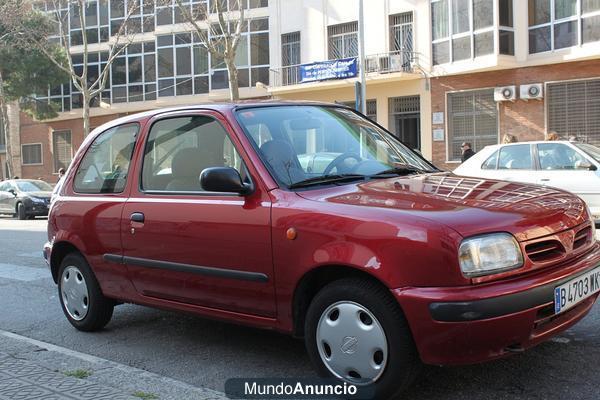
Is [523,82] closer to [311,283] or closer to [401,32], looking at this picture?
[401,32]

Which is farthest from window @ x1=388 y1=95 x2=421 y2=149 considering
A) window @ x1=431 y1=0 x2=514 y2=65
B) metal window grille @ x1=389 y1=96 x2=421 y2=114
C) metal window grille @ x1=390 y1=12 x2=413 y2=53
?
window @ x1=431 y1=0 x2=514 y2=65

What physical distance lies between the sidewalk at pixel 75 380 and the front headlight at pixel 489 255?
5.30 feet

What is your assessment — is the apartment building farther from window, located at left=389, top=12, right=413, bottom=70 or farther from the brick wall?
the brick wall

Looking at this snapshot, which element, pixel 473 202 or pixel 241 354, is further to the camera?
pixel 241 354

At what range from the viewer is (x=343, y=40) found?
2670cm

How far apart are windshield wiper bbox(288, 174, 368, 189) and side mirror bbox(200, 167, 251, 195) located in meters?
0.33

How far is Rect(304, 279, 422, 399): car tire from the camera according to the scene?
345 cm

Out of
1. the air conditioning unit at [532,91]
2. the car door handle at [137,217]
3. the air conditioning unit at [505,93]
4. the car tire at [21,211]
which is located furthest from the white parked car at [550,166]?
the car tire at [21,211]

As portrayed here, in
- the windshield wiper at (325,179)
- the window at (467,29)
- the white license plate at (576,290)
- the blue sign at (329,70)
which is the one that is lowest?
the white license plate at (576,290)

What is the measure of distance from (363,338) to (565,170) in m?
8.64

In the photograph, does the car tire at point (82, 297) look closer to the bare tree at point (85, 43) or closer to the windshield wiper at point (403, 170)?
the windshield wiper at point (403, 170)

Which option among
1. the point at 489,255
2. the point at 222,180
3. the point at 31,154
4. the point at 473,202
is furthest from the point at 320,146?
the point at 31,154

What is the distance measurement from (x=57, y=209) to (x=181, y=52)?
27.7 meters

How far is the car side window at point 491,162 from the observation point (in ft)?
38.9
